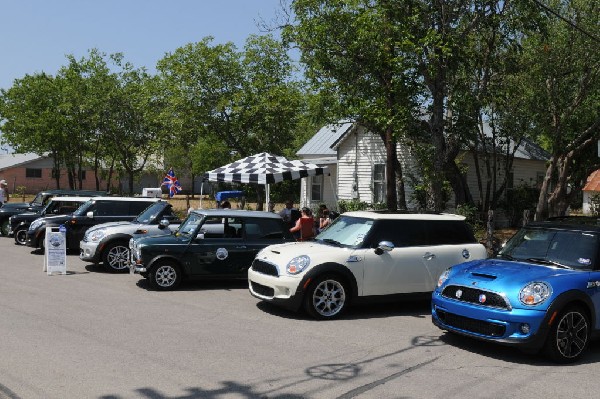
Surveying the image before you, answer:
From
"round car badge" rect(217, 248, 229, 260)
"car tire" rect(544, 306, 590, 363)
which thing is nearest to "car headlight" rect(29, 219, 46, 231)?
"round car badge" rect(217, 248, 229, 260)

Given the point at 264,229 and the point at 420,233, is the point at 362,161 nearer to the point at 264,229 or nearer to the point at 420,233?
the point at 264,229

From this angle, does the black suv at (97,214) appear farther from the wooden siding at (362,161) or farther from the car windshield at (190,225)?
the wooden siding at (362,161)

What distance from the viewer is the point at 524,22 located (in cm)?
1486

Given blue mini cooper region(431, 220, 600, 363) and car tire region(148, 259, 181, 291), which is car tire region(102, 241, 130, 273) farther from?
blue mini cooper region(431, 220, 600, 363)

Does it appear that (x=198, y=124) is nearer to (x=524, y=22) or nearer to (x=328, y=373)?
(x=524, y=22)

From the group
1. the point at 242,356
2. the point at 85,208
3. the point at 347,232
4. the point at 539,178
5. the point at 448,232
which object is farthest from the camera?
the point at 539,178

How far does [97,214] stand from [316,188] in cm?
1617

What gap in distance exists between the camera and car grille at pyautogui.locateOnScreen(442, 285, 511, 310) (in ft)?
23.5

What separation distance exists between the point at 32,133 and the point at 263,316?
3210cm

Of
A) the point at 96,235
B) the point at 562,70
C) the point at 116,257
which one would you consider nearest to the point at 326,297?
the point at 116,257

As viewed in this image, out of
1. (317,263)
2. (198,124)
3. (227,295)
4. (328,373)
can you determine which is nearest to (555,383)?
(328,373)

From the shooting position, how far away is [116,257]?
46.1 ft

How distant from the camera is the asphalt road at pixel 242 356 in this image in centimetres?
593

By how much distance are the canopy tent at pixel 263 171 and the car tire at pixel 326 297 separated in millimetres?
7995
